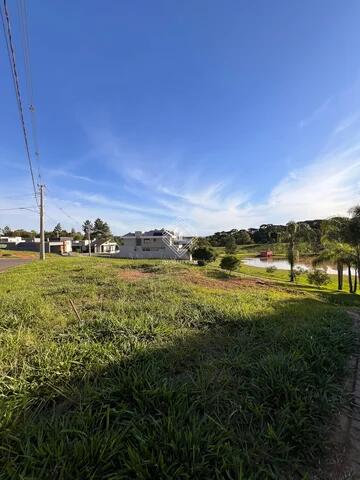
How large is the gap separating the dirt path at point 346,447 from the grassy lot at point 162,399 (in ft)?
0.39

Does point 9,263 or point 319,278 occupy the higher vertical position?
point 9,263

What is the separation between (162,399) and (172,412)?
0.25 meters

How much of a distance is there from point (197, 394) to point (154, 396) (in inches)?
19.1

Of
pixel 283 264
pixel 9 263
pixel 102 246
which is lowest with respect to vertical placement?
pixel 283 264

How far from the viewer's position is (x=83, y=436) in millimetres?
2260

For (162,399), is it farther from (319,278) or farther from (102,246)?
(102,246)

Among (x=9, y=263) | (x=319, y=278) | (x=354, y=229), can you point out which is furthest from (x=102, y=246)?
(x=354, y=229)

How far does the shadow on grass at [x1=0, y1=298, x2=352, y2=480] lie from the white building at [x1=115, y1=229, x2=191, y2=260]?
139ft

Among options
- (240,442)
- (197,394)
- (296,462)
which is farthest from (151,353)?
(296,462)

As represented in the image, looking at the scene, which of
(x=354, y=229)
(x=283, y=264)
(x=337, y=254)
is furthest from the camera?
(x=283, y=264)

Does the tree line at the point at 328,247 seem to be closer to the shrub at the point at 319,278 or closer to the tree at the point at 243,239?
the shrub at the point at 319,278

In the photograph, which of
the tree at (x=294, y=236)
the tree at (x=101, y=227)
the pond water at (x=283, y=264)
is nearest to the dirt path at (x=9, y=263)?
the tree at (x=294, y=236)

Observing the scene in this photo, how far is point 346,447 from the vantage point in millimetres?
2498

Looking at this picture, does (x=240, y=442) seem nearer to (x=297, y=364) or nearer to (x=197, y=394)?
(x=197, y=394)
